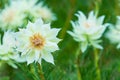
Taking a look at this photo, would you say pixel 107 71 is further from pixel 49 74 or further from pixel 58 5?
pixel 58 5

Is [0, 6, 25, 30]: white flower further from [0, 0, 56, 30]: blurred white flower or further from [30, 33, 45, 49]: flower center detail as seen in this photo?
[30, 33, 45, 49]: flower center detail

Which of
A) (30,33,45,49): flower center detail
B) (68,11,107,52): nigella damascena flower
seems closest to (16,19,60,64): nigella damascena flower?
(30,33,45,49): flower center detail

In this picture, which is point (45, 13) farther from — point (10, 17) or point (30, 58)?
point (30, 58)

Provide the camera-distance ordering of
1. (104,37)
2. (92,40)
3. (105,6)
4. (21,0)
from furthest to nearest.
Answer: (105,6), (104,37), (21,0), (92,40)

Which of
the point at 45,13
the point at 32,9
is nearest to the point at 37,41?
the point at 32,9

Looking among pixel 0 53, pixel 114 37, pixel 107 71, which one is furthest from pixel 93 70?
pixel 114 37

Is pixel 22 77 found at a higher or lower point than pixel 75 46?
lower

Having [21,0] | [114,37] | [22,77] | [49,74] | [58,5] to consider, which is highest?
[58,5]
